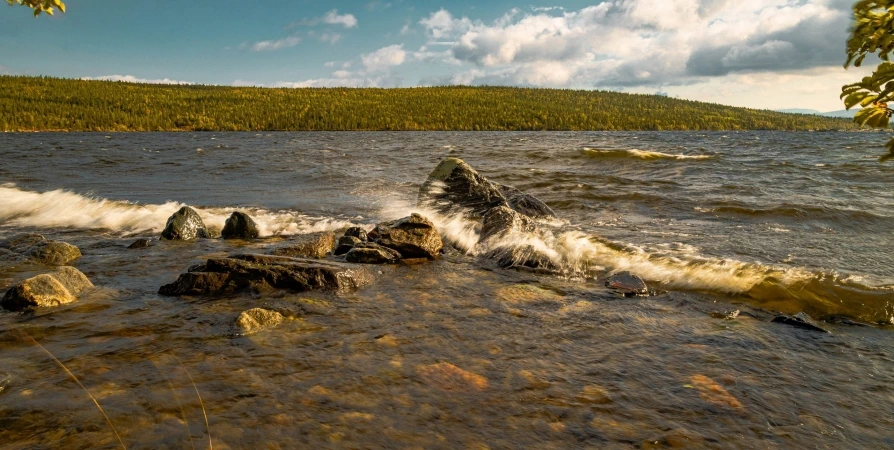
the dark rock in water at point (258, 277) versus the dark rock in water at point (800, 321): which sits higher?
the dark rock in water at point (258, 277)

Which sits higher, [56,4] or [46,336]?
[56,4]

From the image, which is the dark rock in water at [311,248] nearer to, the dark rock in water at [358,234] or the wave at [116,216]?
the dark rock in water at [358,234]

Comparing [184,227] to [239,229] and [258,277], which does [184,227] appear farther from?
[258,277]

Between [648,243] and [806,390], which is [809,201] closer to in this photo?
[648,243]

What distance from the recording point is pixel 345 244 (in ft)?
27.2

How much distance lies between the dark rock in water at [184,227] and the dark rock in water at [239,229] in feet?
1.14

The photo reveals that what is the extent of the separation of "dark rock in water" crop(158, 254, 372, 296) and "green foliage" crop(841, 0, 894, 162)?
503 centimetres

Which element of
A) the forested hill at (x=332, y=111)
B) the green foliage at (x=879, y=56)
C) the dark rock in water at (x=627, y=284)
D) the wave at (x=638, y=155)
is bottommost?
the dark rock in water at (x=627, y=284)

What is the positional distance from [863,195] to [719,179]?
459 centimetres

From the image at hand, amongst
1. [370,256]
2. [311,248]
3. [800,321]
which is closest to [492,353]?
[800,321]

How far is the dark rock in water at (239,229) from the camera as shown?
9.38m

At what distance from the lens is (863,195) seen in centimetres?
1400

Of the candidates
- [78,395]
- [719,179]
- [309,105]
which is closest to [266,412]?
[78,395]

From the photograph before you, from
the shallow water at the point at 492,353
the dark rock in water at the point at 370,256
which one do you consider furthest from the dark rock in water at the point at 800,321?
the dark rock in water at the point at 370,256
